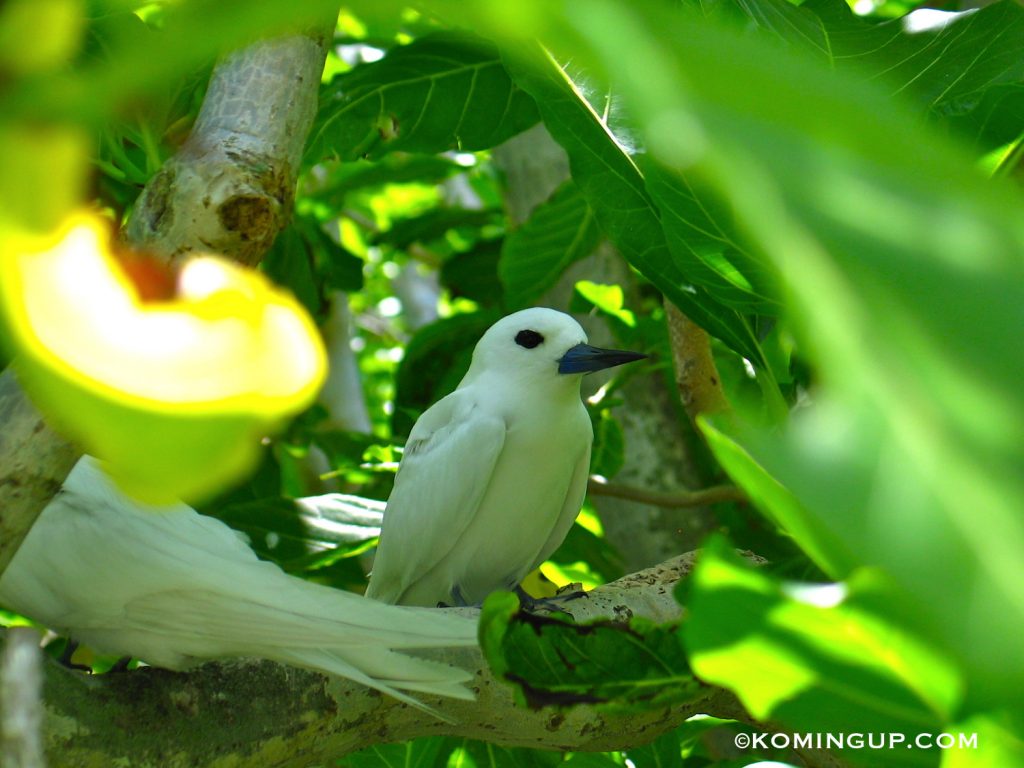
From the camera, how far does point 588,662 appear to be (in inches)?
41.9

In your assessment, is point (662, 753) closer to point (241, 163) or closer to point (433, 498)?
point (433, 498)

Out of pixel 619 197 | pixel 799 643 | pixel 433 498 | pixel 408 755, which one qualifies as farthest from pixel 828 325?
pixel 433 498

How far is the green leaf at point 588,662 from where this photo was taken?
98cm

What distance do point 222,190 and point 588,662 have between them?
0.56m

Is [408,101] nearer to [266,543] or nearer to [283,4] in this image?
[266,543]

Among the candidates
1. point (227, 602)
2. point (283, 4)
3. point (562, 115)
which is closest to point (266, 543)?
point (227, 602)

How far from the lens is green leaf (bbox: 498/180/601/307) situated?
2852 millimetres

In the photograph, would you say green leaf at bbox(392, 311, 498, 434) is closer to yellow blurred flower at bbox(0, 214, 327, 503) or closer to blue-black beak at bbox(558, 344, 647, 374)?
blue-black beak at bbox(558, 344, 647, 374)

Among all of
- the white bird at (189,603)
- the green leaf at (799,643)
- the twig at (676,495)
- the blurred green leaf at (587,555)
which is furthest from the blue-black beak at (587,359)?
the green leaf at (799,643)

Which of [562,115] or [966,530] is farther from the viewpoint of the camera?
[562,115]

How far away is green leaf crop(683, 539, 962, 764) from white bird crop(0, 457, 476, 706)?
2.19ft

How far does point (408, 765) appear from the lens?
1.92 meters

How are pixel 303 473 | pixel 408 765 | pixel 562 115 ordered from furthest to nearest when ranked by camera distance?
pixel 303 473 < pixel 408 765 < pixel 562 115

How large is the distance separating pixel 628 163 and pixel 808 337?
1.42 m
